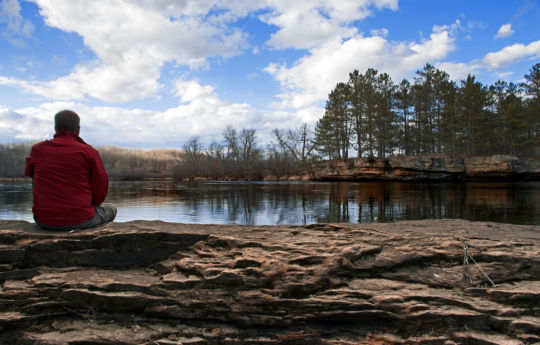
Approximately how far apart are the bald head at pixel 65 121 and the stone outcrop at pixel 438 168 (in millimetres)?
43983

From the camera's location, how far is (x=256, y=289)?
315cm

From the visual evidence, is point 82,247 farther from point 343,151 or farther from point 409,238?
point 343,151

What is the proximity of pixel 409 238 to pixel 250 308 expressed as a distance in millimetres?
2322

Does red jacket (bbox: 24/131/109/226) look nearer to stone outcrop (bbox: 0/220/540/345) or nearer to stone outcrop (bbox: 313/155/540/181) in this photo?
stone outcrop (bbox: 0/220/540/345)

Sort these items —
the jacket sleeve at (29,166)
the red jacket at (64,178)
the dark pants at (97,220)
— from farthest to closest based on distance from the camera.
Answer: the dark pants at (97,220)
the jacket sleeve at (29,166)
the red jacket at (64,178)

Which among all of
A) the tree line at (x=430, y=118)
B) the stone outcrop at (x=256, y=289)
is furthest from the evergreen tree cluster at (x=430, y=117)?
the stone outcrop at (x=256, y=289)

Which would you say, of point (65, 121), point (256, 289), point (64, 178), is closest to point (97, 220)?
point (64, 178)

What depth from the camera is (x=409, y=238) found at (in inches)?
154

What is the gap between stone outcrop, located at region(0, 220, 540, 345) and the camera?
Result: 2916mm

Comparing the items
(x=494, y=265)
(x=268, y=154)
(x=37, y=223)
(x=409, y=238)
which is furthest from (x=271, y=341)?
(x=268, y=154)

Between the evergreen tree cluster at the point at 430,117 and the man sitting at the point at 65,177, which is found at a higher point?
the evergreen tree cluster at the point at 430,117

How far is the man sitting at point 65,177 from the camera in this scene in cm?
346

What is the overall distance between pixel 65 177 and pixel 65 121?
28.6 inches

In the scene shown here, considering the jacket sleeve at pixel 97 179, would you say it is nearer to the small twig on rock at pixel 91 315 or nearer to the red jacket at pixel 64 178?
the red jacket at pixel 64 178
